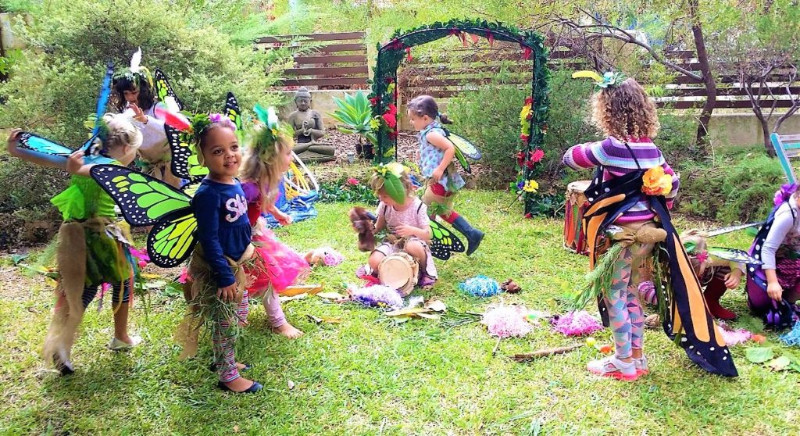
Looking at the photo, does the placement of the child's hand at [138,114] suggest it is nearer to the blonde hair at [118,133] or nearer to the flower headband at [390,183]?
the blonde hair at [118,133]

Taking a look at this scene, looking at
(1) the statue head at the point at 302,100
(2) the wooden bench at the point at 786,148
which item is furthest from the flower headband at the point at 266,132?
(1) the statue head at the point at 302,100

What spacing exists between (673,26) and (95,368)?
7.83 m

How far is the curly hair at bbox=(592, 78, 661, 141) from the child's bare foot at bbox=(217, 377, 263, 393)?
2.36m

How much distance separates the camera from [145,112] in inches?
184

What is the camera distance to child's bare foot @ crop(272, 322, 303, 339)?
372 centimetres

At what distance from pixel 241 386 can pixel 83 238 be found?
3.88 feet

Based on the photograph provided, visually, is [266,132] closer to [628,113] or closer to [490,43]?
[628,113]

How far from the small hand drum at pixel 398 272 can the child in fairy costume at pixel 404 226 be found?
106 mm

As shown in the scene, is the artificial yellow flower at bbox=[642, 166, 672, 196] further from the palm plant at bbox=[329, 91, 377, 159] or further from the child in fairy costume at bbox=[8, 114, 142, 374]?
the palm plant at bbox=[329, 91, 377, 159]

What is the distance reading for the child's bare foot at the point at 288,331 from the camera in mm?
3715

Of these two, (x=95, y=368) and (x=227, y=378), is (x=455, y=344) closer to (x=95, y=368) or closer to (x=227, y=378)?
(x=227, y=378)

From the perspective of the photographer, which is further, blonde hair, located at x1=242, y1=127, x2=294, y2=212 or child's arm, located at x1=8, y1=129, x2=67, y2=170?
blonde hair, located at x1=242, y1=127, x2=294, y2=212

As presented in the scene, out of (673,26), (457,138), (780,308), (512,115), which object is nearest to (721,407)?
(780,308)


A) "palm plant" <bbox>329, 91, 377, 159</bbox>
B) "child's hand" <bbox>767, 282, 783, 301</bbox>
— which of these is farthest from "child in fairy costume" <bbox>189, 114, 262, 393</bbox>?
"palm plant" <bbox>329, 91, 377, 159</bbox>
